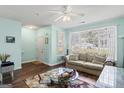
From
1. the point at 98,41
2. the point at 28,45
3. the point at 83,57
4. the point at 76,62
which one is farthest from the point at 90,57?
the point at 28,45

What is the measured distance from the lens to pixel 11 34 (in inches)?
157

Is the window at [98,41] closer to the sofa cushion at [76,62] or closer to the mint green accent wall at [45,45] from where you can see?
the sofa cushion at [76,62]

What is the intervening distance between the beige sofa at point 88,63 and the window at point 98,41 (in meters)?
0.43

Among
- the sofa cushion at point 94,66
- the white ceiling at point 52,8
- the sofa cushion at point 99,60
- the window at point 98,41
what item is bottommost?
the sofa cushion at point 94,66

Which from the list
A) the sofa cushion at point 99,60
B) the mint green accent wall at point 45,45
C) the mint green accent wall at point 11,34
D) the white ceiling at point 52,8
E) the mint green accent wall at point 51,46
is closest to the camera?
the white ceiling at point 52,8

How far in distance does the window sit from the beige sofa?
0.43m

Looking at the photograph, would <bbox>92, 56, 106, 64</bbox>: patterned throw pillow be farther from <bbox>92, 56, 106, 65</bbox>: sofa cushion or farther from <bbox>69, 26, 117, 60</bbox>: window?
<bbox>69, 26, 117, 60</bbox>: window

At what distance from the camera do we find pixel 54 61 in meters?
5.23

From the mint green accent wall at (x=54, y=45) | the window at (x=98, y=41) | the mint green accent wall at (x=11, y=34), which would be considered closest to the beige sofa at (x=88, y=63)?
the window at (x=98, y=41)

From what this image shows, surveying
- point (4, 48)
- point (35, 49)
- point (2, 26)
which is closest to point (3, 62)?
point (4, 48)

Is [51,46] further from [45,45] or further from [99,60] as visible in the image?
[99,60]

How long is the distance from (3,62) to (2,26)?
1387 millimetres

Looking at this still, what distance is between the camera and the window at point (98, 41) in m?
3.86
